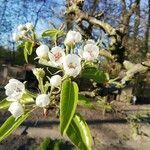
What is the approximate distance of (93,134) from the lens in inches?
199

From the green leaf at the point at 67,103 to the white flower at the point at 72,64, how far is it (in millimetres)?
40

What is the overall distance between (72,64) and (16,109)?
0.63 feet

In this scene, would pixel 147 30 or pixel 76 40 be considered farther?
pixel 147 30

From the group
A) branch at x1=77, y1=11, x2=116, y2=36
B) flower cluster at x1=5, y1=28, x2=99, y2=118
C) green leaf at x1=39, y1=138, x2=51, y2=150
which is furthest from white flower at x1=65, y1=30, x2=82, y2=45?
branch at x1=77, y1=11, x2=116, y2=36

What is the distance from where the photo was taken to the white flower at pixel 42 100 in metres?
1.21

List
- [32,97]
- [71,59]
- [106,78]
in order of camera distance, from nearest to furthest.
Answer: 1. [71,59]
2. [32,97]
3. [106,78]

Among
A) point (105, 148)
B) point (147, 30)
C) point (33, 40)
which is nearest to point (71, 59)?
point (33, 40)

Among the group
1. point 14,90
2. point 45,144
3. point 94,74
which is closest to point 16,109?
point 14,90

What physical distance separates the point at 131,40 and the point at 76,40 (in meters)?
10.2

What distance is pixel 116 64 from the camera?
5.57 m

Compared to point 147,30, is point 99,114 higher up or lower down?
lower down

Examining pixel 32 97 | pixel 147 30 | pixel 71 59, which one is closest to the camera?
pixel 71 59

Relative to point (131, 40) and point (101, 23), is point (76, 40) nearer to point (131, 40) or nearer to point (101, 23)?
point (101, 23)

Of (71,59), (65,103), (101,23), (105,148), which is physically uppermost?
(101,23)
